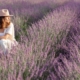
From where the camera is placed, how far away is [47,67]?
3.24 meters

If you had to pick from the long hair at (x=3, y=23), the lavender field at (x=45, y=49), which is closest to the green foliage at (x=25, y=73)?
the lavender field at (x=45, y=49)

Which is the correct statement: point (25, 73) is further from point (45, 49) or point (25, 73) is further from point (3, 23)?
point (3, 23)

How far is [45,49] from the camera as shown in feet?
11.7

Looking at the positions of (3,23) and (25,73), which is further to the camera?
(3,23)

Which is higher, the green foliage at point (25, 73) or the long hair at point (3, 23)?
the long hair at point (3, 23)

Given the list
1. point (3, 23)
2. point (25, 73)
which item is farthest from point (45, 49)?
point (3, 23)

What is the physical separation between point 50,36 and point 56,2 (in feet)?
13.2

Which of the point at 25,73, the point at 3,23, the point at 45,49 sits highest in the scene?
the point at 3,23

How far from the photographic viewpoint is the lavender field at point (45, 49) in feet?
8.78

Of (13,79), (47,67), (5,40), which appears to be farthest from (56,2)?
(13,79)

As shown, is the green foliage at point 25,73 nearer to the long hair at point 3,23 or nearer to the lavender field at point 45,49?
the lavender field at point 45,49

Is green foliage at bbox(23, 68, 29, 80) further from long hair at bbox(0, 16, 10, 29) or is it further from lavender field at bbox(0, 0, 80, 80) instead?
long hair at bbox(0, 16, 10, 29)

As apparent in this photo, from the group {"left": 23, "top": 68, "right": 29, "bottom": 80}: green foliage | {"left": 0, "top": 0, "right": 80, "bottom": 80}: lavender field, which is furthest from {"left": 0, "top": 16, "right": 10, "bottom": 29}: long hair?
{"left": 23, "top": 68, "right": 29, "bottom": 80}: green foliage

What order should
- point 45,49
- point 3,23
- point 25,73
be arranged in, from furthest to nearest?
point 3,23 → point 45,49 → point 25,73
